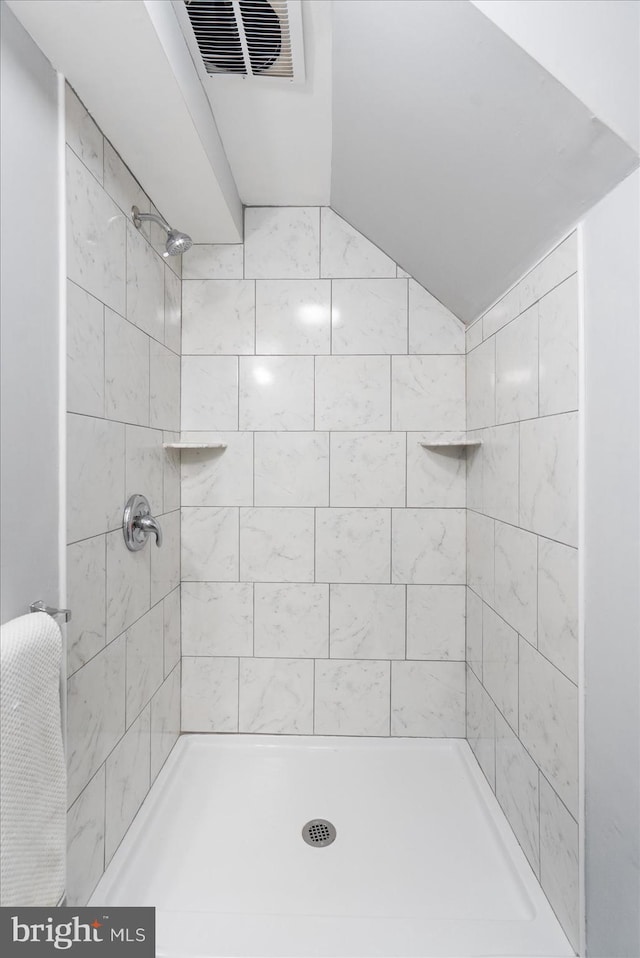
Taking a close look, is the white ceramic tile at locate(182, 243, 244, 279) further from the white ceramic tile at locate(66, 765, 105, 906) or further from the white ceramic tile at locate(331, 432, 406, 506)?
the white ceramic tile at locate(66, 765, 105, 906)

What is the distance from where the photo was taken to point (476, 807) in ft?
5.02

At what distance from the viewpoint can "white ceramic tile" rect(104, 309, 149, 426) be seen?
1.27 m

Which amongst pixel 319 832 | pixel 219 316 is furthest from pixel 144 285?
pixel 319 832

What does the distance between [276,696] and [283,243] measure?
1.69 meters

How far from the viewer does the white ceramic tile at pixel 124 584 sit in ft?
4.21

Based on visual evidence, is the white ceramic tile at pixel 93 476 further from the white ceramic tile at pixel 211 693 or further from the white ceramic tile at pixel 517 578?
the white ceramic tile at pixel 517 578

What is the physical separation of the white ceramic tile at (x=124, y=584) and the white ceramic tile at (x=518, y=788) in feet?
3.62

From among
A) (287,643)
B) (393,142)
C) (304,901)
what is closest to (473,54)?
(393,142)

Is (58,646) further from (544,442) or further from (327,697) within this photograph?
(327,697)

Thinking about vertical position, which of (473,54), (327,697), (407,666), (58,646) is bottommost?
(327,697)

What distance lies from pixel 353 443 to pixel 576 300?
0.95 metres

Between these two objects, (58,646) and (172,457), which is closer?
(58,646)

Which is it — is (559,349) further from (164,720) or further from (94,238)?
(164,720)

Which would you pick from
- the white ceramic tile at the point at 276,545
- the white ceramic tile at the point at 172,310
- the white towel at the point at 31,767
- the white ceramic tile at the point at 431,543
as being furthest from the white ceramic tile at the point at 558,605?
the white ceramic tile at the point at 172,310
